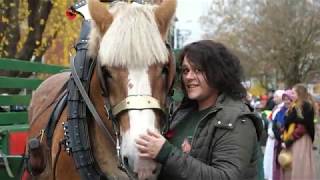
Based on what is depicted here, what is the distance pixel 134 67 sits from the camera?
264 cm

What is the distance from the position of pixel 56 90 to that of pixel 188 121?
2.01 m

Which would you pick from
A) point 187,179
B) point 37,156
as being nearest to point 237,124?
point 187,179

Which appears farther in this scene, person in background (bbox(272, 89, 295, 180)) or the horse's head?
person in background (bbox(272, 89, 295, 180))

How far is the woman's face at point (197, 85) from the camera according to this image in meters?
2.67

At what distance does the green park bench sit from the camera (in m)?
4.71

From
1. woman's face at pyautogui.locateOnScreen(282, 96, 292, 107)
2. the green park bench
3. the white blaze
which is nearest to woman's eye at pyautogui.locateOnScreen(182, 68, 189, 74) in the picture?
the white blaze

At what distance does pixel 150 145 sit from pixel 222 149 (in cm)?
33

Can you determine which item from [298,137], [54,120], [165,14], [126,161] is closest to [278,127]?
[298,137]

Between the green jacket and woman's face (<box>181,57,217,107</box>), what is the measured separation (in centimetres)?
7

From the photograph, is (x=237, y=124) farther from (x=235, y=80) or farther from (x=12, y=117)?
(x=12, y=117)

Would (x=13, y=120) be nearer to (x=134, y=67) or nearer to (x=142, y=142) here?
(x=134, y=67)

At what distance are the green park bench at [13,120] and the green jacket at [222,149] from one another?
242cm

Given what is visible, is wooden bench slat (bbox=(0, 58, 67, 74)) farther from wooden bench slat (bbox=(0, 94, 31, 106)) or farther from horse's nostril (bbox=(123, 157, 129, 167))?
horse's nostril (bbox=(123, 157, 129, 167))

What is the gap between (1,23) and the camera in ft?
35.7
